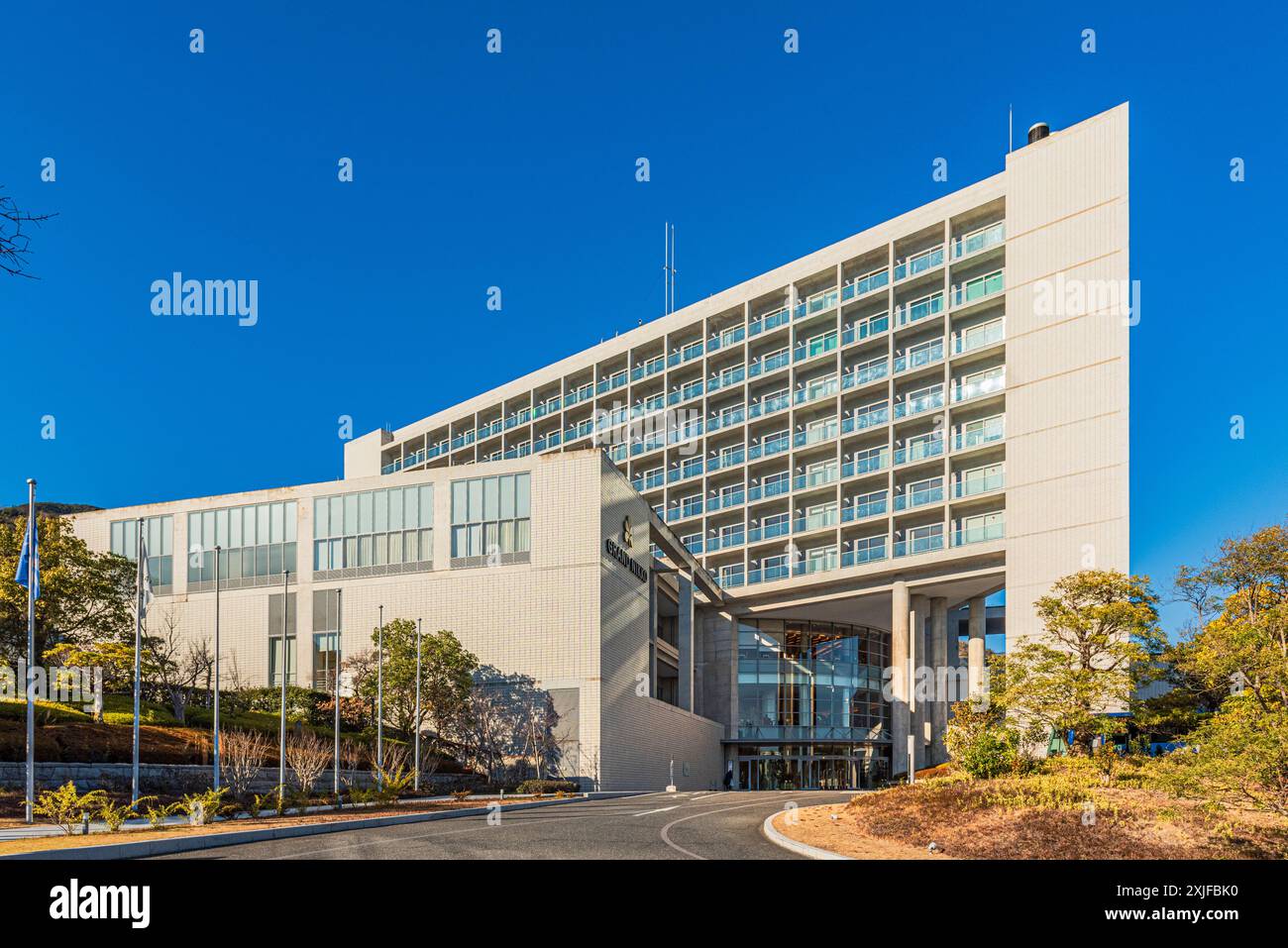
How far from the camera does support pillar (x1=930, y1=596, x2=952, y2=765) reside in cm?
7000

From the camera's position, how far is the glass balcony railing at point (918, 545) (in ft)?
207

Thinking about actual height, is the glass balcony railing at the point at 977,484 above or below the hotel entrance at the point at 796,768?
above

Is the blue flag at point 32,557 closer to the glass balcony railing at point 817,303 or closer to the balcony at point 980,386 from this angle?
the balcony at point 980,386

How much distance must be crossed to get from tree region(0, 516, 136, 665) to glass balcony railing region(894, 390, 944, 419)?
138ft

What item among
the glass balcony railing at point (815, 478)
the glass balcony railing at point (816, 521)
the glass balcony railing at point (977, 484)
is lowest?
the glass balcony railing at point (816, 521)

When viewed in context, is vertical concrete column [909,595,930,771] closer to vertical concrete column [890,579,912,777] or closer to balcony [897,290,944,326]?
vertical concrete column [890,579,912,777]

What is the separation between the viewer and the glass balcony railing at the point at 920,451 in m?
63.4

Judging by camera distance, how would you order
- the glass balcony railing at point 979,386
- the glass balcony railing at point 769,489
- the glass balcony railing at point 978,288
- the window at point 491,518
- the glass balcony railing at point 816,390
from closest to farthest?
the window at point 491,518
the glass balcony railing at point 979,386
the glass balcony railing at point 978,288
the glass balcony railing at point 816,390
the glass balcony railing at point 769,489

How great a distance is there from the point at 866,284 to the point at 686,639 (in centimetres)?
2474

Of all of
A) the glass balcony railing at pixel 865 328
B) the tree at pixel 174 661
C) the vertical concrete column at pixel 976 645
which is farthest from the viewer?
the glass balcony railing at pixel 865 328

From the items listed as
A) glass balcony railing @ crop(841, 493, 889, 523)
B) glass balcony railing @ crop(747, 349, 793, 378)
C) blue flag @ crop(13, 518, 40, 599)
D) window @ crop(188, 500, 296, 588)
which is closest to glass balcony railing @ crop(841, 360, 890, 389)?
glass balcony railing @ crop(747, 349, 793, 378)

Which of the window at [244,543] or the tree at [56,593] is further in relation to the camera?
the window at [244,543]

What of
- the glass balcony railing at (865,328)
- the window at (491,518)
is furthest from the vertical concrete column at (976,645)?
the window at (491,518)

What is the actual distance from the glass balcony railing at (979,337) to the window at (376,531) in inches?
1205
